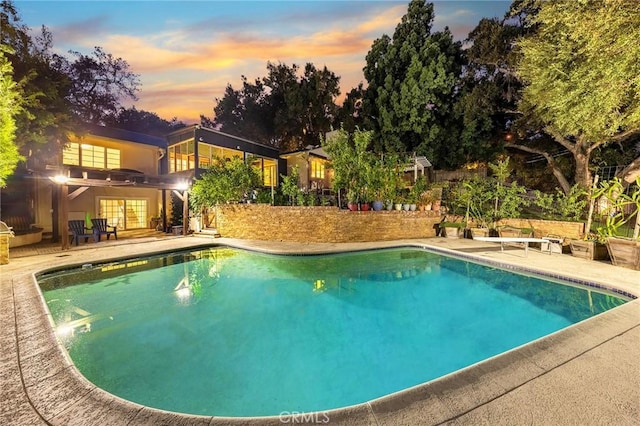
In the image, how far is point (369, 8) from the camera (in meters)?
13.1

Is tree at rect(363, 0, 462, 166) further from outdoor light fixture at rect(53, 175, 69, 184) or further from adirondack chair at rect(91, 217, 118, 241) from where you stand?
outdoor light fixture at rect(53, 175, 69, 184)

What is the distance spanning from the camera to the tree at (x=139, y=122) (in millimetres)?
24188

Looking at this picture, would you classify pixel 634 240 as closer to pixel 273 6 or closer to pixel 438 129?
pixel 438 129

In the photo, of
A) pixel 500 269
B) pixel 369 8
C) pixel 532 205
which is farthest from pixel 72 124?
pixel 532 205

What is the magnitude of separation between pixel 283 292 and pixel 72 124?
10.3 meters

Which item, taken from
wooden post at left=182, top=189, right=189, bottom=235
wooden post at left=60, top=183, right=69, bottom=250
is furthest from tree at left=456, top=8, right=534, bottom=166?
wooden post at left=60, top=183, right=69, bottom=250

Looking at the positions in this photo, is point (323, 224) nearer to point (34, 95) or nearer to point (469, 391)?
point (469, 391)

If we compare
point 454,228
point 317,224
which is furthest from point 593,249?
point 317,224

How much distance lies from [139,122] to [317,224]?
26.7 metres

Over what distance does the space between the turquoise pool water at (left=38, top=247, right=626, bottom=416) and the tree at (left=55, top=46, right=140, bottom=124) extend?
22245 millimetres

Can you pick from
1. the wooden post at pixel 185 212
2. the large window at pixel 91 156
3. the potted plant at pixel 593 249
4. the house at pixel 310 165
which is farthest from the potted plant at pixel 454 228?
the large window at pixel 91 156

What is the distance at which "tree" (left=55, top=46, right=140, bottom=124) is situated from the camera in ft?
68.2

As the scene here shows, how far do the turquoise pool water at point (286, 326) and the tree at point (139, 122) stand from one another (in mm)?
23146

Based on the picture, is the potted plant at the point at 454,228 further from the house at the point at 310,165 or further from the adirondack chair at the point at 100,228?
the adirondack chair at the point at 100,228
